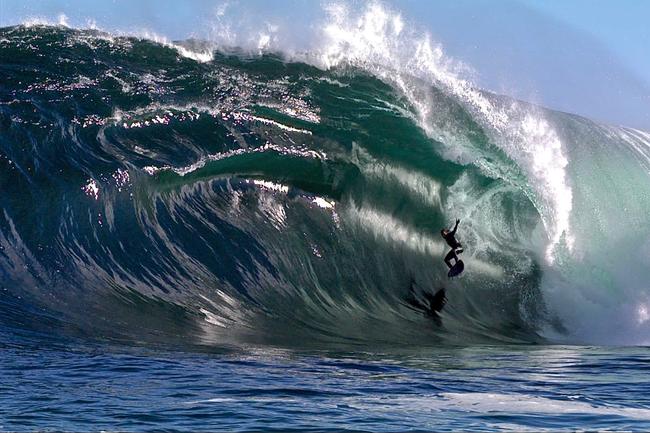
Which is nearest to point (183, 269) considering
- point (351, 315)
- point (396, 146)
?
point (351, 315)

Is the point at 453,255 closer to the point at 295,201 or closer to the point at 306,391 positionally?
the point at 295,201

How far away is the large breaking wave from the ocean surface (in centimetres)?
4

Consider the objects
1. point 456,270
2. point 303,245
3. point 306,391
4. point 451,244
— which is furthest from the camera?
point 456,270

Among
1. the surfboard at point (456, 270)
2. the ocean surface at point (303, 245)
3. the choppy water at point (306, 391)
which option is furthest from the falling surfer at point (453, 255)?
the choppy water at point (306, 391)

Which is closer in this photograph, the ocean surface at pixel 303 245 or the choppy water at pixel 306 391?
the choppy water at pixel 306 391

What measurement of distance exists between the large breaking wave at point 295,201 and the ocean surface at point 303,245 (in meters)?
0.04

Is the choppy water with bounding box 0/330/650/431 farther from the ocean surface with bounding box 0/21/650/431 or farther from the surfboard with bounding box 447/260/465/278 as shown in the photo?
the surfboard with bounding box 447/260/465/278

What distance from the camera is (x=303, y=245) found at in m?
12.2

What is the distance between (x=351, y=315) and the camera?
11.3 metres

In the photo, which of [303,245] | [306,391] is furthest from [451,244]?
[306,391]

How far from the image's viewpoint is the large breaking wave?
1059 centimetres

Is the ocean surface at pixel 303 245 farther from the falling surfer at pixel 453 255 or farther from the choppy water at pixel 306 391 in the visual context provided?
the falling surfer at pixel 453 255

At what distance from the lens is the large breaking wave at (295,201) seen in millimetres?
10594

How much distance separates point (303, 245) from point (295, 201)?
860mm
